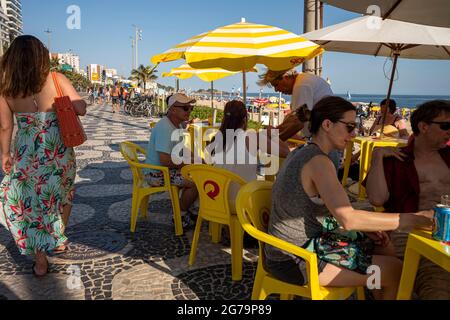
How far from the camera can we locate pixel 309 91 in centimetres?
352

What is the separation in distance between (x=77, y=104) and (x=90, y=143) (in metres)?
7.31

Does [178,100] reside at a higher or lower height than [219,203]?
higher

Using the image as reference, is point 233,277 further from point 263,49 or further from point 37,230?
point 263,49

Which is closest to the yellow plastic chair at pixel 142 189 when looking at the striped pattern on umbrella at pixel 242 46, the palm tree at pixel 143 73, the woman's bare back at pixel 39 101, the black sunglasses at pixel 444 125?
the woman's bare back at pixel 39 101

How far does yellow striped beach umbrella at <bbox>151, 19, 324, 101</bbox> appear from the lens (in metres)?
3.06

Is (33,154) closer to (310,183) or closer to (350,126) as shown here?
(310,183)

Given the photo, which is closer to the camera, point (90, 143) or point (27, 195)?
point (27, 195)

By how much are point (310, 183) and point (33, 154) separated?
215cm

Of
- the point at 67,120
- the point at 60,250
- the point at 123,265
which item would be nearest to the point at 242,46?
the point at 67,120

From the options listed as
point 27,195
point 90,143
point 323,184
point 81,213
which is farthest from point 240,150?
point 90,143

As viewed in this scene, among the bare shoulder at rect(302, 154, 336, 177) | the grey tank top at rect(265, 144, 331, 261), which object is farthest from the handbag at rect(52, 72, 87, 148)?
the bare shoulder at rect(302, 154, 336, 177)

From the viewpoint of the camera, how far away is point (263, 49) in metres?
3.08
